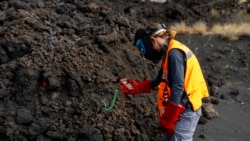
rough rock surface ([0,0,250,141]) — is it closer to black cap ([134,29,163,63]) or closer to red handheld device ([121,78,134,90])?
red handheld device ([121,78,134,90])

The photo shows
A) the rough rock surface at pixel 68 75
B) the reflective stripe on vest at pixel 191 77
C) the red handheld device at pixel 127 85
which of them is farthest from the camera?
the rough rock surface at pixel 68 75

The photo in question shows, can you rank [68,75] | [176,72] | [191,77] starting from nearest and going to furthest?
[176,72] < [191,77] < [68,75]

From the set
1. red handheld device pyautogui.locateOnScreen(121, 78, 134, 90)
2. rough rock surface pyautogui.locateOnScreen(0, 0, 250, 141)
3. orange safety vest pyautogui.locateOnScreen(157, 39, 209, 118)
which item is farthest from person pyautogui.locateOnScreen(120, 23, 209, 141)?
rough rock surface pyautogui.locateOnScreen(0, 0, 250, 141)

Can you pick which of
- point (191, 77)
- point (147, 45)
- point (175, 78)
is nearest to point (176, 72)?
point (175, 78)

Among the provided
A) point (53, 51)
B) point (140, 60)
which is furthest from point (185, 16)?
point (53, 51)

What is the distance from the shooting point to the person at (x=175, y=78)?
497 cm

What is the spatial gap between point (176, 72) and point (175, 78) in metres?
0.06

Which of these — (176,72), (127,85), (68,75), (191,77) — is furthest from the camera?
(68,75)

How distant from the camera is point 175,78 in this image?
495 cm

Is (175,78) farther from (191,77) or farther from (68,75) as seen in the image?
(68,75)

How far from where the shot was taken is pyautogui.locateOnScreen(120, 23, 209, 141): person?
4.97 metres

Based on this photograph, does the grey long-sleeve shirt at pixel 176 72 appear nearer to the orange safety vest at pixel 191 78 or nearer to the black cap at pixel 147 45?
the orange safety vest at pixel 191 78

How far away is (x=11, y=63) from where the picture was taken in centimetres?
746

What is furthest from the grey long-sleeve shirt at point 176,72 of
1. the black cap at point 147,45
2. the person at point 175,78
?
the black cap at point 147,45
